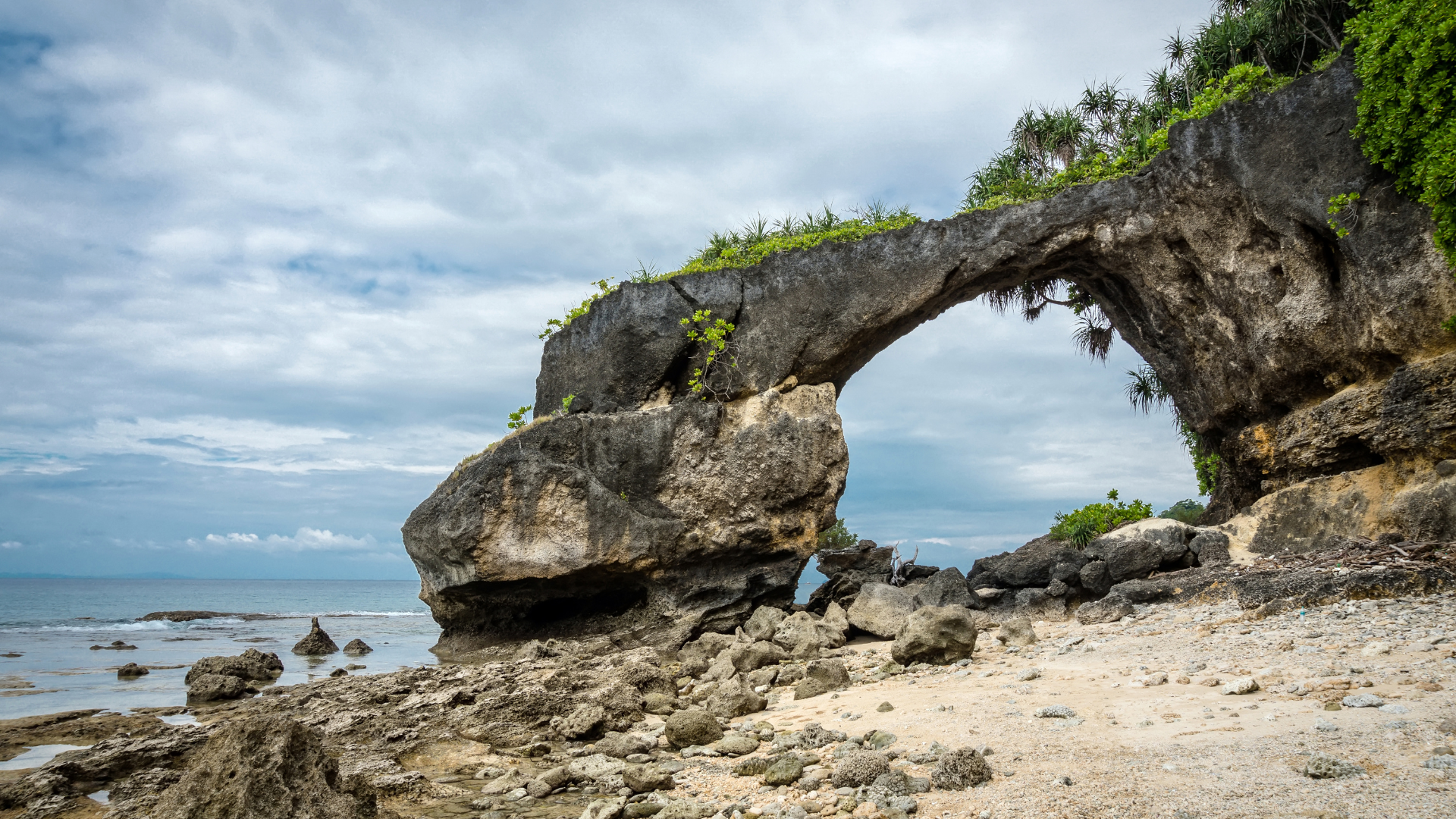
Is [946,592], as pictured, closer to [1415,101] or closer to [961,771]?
[961,771]

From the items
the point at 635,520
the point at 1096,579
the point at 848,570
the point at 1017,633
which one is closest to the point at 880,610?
the point at 1017,633

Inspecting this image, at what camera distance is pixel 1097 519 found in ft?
63.3

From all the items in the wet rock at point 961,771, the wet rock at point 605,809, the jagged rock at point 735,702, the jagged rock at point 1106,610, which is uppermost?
the jagged rock at point 1106,610

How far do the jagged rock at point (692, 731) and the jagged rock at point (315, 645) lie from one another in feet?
48.7

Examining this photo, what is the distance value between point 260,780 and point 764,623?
33.0 feet

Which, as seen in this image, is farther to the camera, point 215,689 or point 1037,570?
point 1037,570

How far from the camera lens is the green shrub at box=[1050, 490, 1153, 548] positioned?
1881 cm

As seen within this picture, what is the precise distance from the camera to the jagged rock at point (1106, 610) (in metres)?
11.8

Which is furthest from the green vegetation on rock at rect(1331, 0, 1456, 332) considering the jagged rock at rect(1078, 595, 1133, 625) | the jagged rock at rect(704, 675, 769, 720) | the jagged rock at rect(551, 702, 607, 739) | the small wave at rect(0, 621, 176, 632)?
the small wave at rect(0, 621, 176, 632)

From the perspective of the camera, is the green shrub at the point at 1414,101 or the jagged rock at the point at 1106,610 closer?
the green shrub at the point at 1414,101

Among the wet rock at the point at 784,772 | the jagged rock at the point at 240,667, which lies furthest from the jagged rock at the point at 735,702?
the jagged rock at the point at 240,667

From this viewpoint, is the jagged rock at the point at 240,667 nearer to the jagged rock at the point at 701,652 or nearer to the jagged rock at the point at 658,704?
the jagged rock at the point at 701,652

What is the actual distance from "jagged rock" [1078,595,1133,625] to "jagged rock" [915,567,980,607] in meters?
2.21

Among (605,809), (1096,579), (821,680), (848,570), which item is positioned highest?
(848,570)
